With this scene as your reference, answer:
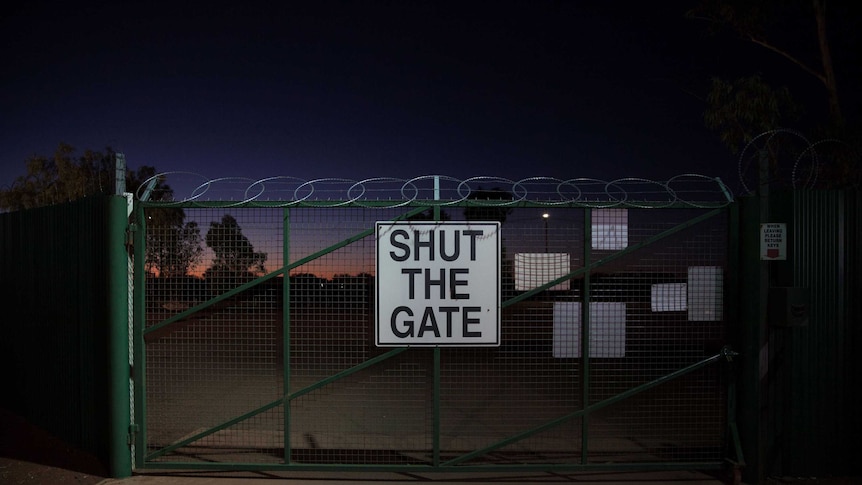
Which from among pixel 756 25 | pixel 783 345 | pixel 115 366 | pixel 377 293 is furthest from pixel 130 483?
pixel 756 25

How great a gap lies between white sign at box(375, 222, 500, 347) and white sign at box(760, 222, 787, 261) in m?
2.69

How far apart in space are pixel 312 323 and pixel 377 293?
836 mm

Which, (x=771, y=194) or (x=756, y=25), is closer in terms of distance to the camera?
(x=771, y=194)

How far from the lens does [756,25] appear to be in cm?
1259

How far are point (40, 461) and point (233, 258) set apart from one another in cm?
330

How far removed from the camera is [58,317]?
6500 mm

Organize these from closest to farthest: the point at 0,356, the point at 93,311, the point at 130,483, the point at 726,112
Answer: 1. the point at 130,483
2. the point at 93,311
3. the point at 0,356
4. the point at 726,112

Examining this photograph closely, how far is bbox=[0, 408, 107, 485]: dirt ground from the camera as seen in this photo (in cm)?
564

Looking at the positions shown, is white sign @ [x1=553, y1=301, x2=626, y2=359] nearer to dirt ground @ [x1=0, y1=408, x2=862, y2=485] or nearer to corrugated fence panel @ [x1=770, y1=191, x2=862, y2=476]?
corrugated fence panel @ [x1=770, y1=191, x2=862, y2=476]

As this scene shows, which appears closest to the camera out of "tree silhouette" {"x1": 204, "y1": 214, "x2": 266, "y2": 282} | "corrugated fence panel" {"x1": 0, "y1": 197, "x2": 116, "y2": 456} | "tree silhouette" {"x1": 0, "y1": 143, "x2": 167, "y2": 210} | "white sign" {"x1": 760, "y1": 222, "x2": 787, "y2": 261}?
"white sign" {"x1": 760, "y1": 222, "x2": 787, "y2": 261}

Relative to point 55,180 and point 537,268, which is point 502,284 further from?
point 55,180

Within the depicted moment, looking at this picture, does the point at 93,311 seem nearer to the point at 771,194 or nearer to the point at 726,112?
the point at 771,194

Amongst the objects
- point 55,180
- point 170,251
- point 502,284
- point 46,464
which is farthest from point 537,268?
point 55,180

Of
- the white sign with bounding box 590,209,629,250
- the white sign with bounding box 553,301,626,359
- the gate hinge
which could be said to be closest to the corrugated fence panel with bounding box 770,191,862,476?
the white sign with bounding box 553,301,626,359
